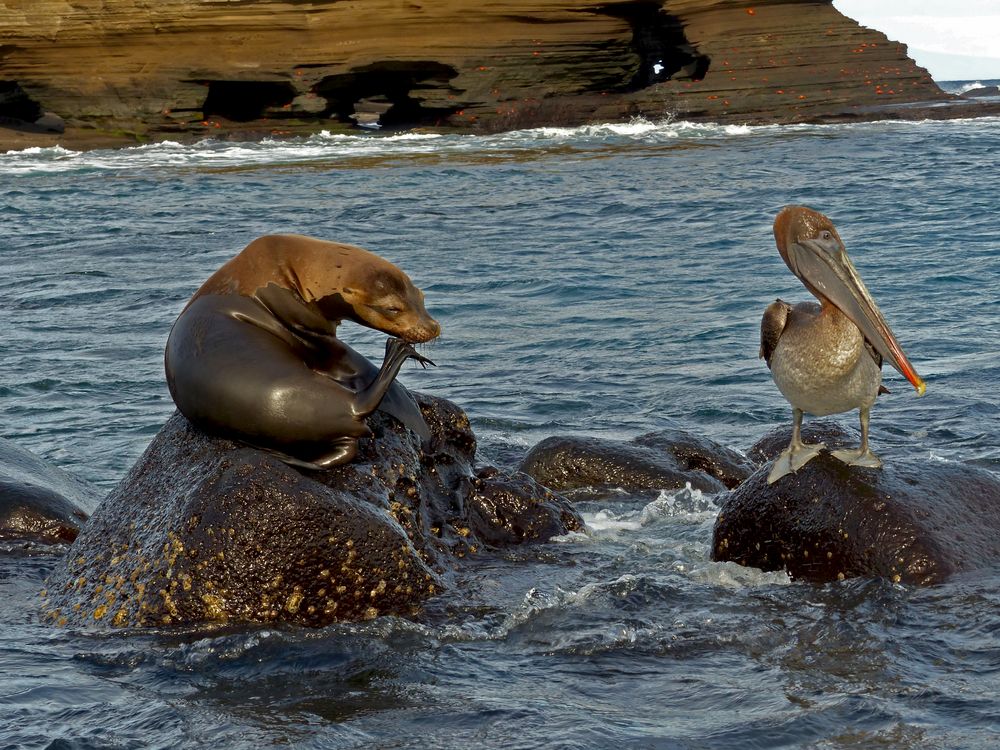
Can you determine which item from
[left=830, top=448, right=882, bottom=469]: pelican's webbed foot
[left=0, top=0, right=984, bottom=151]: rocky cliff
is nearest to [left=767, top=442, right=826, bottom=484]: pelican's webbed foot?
[left=830, top=448, right=882, bottom=469]: pelican's webbed foot

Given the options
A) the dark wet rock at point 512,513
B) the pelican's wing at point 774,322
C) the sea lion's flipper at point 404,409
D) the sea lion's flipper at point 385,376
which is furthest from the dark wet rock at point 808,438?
the sea lion's flipper at point 385,376

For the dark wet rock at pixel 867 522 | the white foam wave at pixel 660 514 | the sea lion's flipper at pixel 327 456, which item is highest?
the sea lion's flipper at pixel 327 456

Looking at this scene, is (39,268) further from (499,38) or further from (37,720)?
(499,38)

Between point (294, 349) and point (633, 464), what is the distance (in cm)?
266

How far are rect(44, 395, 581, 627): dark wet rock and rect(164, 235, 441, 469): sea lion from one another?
0.44 feet

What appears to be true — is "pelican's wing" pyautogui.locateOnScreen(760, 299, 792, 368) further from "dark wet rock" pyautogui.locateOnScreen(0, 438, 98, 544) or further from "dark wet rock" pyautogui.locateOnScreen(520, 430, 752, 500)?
"dark wet rock" pyautogui.locateOnScreen(0, 438, 98, 544)

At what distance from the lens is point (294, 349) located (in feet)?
17.5

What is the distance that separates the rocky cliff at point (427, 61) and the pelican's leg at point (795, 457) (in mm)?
27898

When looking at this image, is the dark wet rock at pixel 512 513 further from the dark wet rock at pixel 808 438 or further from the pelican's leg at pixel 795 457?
the dark wet rock at pixel 808 438

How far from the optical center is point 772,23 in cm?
3278

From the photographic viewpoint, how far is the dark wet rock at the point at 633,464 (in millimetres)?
7293

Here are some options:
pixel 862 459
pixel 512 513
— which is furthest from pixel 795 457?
pixel 512 513

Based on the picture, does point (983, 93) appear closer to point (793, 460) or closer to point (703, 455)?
point (703, 455)

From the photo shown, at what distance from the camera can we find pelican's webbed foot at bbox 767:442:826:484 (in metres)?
5.37
